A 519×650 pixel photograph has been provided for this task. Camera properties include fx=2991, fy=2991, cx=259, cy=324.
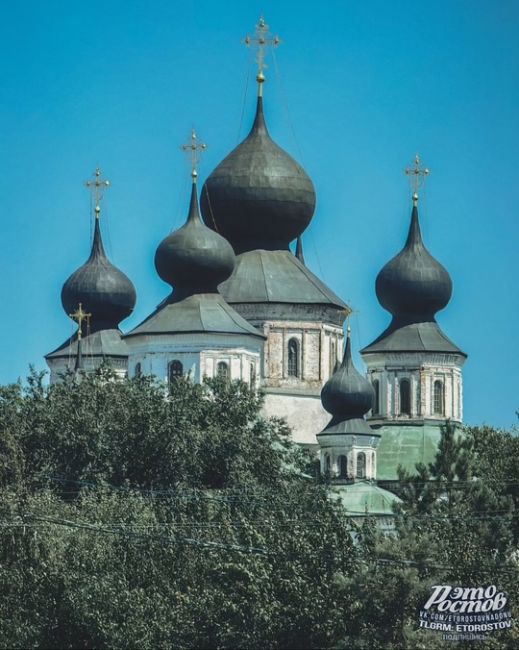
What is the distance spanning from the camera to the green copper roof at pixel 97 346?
80.9 m

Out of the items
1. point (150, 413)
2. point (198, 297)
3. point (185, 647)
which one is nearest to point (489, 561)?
point (185, 647)

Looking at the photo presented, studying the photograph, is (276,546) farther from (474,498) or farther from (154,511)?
(474,498)

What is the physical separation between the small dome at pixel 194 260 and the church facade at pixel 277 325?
0.04 m

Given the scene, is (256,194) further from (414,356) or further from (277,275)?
(414,356)

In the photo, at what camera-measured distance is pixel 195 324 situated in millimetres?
72812

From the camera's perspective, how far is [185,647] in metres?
48.5

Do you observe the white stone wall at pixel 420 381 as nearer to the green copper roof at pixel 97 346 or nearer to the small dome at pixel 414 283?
the small dome at pixel 414 283

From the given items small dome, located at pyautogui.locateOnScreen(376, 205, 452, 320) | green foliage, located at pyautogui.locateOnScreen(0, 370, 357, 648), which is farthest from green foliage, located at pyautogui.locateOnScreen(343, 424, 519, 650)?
small dome, located at pyautogui.locateOnScreen(376, 205, 452, 320)

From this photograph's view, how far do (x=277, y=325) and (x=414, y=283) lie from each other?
655cm

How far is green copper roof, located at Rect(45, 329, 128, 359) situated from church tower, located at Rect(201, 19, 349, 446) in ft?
18.0

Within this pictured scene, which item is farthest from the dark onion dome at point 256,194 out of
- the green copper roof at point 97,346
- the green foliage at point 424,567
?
the green foliage at point 424,567

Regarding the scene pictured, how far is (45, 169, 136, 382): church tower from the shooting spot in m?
81.5

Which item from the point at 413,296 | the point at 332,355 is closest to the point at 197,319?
the point at 332,355

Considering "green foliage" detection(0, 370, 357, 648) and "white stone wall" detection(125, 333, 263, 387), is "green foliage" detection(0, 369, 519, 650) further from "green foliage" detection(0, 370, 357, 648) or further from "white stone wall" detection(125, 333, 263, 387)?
"white stone wall" detection(125, 333, 263, 387)
